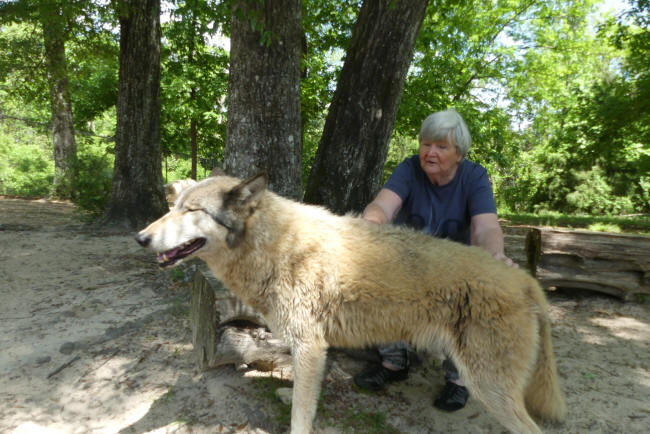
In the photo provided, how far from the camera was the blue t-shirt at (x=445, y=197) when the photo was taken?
140 inches

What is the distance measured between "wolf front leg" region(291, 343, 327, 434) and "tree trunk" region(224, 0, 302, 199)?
8.29 feet

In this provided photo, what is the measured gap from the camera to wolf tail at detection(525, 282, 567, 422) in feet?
8.89

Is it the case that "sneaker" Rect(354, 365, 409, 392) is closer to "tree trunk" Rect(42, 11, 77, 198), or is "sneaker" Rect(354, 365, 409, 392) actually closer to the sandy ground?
the sandy ground

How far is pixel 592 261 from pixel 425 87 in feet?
31.2

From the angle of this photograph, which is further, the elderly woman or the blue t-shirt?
the blue t-shirt

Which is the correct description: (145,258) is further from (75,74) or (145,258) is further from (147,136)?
(75,74)

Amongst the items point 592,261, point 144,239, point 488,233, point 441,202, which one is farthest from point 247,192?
point 592,261

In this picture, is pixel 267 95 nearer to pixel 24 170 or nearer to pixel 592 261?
pixel 592 261

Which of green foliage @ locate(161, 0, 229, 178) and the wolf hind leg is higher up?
green foliage @ locate(161, 0, 229, 178)

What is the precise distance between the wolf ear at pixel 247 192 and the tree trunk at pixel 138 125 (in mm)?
7099

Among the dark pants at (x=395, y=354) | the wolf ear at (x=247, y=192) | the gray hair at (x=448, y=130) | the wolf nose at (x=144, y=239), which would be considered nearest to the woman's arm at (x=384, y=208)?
the gray hair at (x=448, y=130)

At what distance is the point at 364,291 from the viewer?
8.95ft

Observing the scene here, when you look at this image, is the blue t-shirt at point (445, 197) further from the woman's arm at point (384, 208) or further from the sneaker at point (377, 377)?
the sneaker at point (377, 377)

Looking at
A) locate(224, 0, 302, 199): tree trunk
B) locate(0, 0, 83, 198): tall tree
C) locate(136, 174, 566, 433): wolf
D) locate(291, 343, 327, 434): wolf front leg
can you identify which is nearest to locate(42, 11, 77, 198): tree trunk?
locate(0, 0, 83, 198): tall tree
